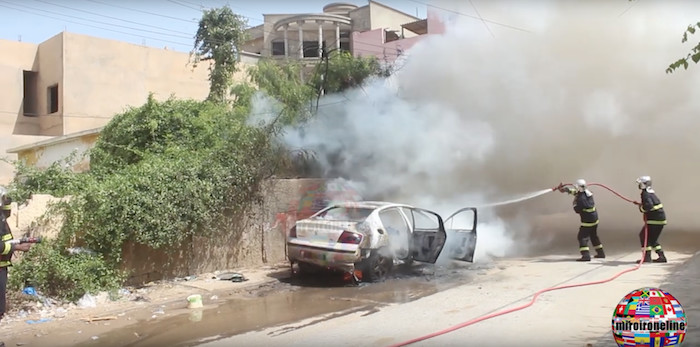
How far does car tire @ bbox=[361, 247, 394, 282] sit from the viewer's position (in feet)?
28.4

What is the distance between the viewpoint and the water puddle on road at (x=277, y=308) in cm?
598

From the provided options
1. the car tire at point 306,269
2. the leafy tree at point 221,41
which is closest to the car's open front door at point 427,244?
the car tire at point 306,269

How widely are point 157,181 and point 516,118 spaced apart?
30.5ft

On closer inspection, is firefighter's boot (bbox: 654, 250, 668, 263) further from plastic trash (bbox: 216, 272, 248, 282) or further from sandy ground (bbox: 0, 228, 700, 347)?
plastic trash (bbox: 216, 272, 248, 282)

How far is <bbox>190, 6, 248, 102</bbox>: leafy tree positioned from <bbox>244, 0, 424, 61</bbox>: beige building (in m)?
11.7

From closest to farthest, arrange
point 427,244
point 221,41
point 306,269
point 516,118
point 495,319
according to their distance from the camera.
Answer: point 495,319 → point 306,269 → point 427,244 → point 516,118 → point 221,41

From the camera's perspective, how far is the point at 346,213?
31.3 ft

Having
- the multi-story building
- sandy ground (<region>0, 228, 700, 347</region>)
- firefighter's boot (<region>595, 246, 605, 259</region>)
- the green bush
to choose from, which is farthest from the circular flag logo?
the multi-story building

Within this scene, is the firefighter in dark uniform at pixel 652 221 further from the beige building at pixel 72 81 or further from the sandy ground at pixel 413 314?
the beige building at pixel 72 81

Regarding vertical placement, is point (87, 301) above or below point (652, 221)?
below

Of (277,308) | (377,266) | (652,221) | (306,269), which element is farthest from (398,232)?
(652,221)

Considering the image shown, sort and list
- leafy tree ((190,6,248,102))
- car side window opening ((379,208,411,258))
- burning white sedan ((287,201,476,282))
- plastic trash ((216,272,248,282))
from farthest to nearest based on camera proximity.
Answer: leafy tree ((190,6,248,102)), car side window opening ((379,208,411,258)), plastic trash ((216,272,248,282)), burning white sedan ((287,201,476,282))

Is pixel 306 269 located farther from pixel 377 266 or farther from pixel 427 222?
pixel 427 222

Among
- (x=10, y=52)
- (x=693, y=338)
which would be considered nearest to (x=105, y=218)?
(x=693, y=338)
